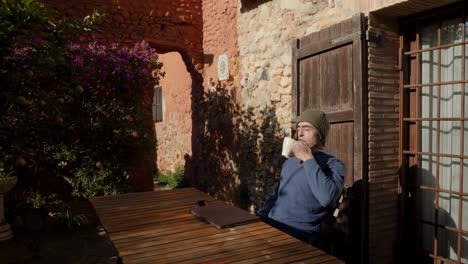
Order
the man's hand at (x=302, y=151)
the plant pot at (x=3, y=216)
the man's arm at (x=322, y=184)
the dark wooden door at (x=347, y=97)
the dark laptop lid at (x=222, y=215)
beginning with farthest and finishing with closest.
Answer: the plant pot at (x=3, y=216)
the dark wooden door at (x=347, y=97)
the man's hand at (x=302, y=151)
the man's arm at (x=322, y=184)
the dark laptop lid at (x=222, y=215)

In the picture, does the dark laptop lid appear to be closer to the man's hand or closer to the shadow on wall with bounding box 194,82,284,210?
the man's hand

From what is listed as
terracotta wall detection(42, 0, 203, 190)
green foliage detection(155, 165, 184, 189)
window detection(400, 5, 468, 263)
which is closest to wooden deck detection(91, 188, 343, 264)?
window detection(400, 5, 468, 263)

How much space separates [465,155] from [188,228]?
2207 mm

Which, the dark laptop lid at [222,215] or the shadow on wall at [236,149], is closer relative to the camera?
the dark laptop lid at [222,215]

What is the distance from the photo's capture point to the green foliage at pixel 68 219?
4840 millimetres

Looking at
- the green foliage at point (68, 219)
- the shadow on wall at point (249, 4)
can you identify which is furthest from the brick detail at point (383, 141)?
the green foliage at point (68, 219)

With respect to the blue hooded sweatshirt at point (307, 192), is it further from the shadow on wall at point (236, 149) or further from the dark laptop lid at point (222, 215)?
the shadow on wall at point (236, 149)

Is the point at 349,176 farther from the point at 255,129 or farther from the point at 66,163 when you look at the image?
the point at 66,163

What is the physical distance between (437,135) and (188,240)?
2.31 metres

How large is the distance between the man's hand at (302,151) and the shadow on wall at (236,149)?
2.25 metres

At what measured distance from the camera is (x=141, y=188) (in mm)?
6586

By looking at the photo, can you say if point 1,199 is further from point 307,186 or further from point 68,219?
point 307,186

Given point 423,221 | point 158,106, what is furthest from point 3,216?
point 158,106

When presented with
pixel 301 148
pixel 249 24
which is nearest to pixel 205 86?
pixel 249 24
